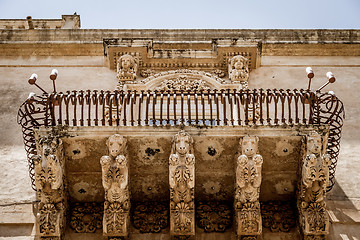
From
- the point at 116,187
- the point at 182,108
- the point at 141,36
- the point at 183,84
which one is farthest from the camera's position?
the point at 141,36

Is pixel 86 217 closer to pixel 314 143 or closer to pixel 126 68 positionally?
pixel 314 143

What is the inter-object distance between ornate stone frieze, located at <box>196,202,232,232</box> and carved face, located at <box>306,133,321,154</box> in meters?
1.66

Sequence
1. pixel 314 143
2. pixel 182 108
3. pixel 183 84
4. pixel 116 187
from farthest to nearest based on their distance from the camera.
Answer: pixel 183 84 → pixel 182 108 → pixel 314 143 → pixel 116 187

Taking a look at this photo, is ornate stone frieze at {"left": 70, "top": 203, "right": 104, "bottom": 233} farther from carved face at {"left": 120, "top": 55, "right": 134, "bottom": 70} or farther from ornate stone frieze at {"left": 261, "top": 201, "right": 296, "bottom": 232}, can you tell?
carved face at {"left": 120, "top": 55, "right": 134, "bottom": 70}

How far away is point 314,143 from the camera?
879 cm

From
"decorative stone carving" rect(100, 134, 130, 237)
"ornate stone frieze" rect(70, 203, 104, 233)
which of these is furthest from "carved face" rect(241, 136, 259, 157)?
"ornate stone frieze" rect(70, 203, 104, 233)

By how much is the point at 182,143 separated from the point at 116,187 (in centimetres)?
120

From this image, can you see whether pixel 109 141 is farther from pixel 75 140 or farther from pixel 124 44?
pixel 124 44

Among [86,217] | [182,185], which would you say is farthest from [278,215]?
[86,217]

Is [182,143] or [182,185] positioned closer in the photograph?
[182,185]

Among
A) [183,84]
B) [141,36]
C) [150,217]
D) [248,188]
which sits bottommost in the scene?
[150,217]

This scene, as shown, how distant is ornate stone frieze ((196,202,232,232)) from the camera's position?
9078mm

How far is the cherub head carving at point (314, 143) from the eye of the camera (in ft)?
28.6

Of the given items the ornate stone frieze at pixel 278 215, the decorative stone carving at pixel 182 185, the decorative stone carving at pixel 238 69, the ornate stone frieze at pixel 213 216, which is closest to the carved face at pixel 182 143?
the decorative stone carving at pixel 182 185
